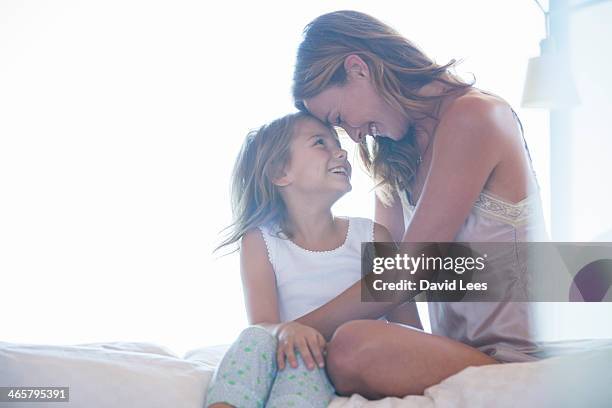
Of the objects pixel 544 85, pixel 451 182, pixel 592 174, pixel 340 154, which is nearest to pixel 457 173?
pixel 451 182

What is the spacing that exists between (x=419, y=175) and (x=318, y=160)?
19 cm

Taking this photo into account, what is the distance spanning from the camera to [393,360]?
36.4 inches

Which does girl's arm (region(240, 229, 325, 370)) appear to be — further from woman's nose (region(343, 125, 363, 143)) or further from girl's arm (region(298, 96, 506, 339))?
woman's nose (region(343, 125, 363, 143))

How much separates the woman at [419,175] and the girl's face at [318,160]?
2.0 inches

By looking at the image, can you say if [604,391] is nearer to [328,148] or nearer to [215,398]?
[215,398]

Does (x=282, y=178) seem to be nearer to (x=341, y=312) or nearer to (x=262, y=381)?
(x=341, y=312)

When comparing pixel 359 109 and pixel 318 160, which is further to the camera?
pixel 318 160

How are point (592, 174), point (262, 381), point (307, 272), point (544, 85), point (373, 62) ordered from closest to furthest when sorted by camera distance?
1. point (262, 381)
2. point (592, 174)
3. point (373, 62)
4. point (307, 272)
5. point (544, 85)

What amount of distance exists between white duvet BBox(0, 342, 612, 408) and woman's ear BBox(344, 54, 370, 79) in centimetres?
56

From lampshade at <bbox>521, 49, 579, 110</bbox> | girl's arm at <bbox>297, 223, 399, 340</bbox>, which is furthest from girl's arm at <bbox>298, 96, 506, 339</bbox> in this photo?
lampshade at <bbox>521, 49, 579, 110</bbox>

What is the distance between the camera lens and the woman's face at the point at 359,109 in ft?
4.16

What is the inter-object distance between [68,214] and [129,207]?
0.16m

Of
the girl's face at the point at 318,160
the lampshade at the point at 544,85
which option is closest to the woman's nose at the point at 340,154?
the girl's face at the point at 318,160

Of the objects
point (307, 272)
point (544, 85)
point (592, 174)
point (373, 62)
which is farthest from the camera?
point (544, 85)
